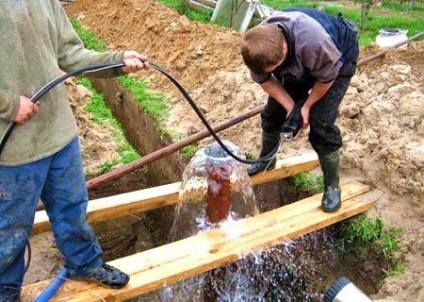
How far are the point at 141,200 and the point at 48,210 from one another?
1.11 m

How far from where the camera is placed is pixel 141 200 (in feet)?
11.4

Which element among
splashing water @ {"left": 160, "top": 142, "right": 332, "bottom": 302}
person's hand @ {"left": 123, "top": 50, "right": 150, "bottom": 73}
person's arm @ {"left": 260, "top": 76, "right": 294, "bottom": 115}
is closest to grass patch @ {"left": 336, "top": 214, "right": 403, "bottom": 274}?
splashing water @ {"left": 160, "top": 142, "right": 332, "bottom": 302}

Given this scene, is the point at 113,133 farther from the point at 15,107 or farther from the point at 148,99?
the point at 15,107

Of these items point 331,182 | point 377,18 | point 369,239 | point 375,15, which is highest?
point 331,182

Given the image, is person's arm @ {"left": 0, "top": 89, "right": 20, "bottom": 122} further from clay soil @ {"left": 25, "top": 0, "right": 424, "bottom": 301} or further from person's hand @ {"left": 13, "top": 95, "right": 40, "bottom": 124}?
clay soil @ {"left": 25, "top": 0, "right": 424, "bottom": 301}

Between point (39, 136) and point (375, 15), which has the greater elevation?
point (39, 136)

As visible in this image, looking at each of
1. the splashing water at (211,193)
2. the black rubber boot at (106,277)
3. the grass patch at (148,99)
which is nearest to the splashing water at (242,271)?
the splashing water at (211,193)

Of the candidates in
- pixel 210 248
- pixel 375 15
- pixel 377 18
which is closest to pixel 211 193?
pixel 210 248

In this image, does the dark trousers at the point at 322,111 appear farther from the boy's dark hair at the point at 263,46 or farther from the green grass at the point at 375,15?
the green grass at the point at 375,15

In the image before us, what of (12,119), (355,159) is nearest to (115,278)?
(12,119)

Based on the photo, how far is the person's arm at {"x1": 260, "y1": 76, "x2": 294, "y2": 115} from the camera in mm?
3084

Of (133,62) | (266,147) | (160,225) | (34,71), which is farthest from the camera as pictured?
(160,225)

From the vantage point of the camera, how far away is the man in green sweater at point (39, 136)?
195 cm

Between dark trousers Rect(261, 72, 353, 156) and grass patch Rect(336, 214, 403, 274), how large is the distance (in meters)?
0.72
